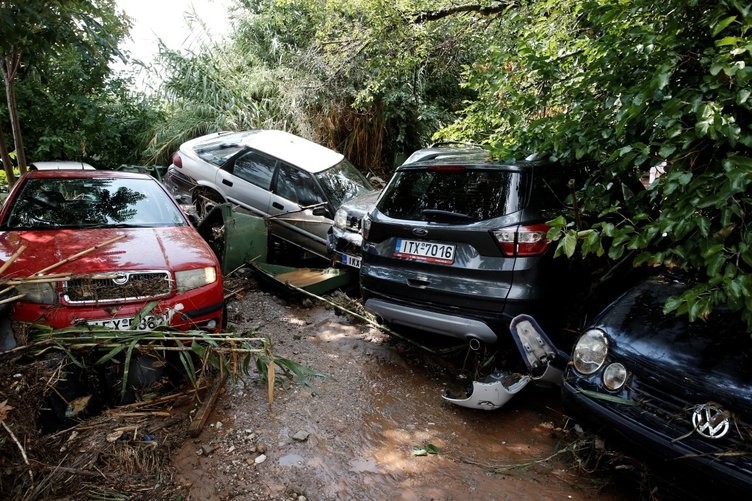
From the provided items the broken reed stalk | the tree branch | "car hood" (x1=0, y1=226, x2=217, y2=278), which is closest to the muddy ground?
the broken reed stalk

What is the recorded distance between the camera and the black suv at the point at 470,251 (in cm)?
313

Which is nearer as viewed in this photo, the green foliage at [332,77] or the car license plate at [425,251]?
the car license plate at [425,251]

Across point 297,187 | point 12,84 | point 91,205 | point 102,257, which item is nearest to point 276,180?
point 297,187

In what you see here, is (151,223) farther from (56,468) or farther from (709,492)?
(709,492)

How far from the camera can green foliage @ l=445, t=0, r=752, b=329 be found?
2020mm

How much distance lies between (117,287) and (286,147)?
14.3 ft

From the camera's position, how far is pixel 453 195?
3.49 metres

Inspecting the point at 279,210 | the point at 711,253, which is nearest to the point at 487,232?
the point at 711,253

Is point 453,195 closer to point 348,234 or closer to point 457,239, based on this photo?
point 457,239

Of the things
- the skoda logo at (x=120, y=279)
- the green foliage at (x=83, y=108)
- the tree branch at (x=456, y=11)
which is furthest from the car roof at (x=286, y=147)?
the skoda logo at (x=120, y=279)

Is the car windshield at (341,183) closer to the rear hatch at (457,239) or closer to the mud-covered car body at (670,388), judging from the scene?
the rear hatch at (457,239)

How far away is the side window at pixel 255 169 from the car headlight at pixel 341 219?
156 cm

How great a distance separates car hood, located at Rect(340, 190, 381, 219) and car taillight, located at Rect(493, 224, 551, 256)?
2186 millimetres

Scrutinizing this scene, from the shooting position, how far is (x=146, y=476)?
242cm
